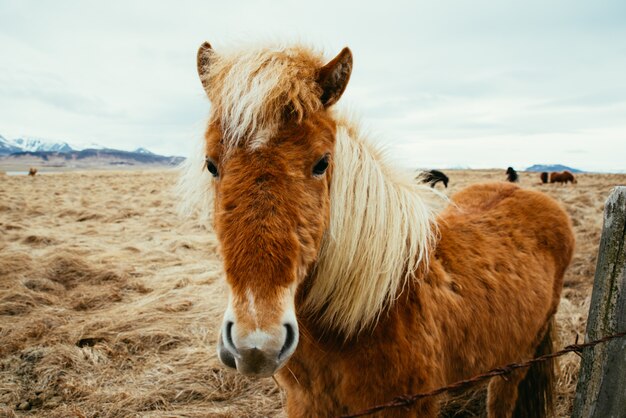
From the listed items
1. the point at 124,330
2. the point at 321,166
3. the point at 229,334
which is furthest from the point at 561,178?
the point at 229,334

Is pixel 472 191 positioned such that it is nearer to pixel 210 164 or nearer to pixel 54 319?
pixel 210 164

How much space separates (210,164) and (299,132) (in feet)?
1.42

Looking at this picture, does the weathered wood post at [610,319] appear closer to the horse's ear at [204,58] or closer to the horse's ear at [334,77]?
the horse's ear at [334,77]

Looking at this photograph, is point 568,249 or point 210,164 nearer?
point 210,164

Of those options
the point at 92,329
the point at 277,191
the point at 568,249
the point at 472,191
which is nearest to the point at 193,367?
Result: the point at 92,329

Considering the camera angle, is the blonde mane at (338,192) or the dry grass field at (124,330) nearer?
the blonde mane at (338,192)

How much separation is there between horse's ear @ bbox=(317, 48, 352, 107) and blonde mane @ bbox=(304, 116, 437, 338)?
7.3 inches

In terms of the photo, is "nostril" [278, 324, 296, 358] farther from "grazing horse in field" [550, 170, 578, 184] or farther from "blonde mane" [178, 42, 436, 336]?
"grazing horse in field" [550, 170, 578, 184]

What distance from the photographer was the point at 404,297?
1876 millimetres

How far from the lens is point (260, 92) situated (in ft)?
5.09

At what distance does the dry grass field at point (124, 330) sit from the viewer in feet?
10.2

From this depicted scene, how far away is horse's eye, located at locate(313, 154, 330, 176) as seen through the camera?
1.58m

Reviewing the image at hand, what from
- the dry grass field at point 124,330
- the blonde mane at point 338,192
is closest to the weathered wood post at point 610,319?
the blonde mane at point 338,192

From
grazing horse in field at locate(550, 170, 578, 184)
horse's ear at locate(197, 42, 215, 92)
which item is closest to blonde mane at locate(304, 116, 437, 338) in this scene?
horse's ear at locate(197, 42, 215, 92)
